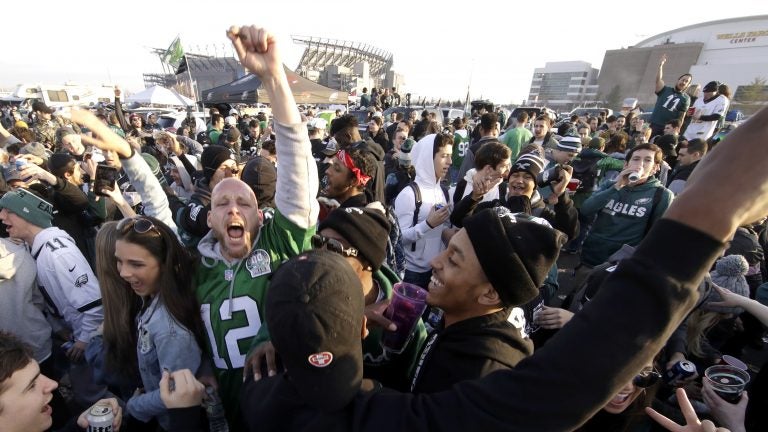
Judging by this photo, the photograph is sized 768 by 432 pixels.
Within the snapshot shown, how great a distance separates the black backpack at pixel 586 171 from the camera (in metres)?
5.70

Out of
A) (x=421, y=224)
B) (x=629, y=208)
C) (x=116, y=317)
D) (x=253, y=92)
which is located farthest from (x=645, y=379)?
(x=253, y=92)

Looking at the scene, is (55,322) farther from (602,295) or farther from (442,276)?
(602,295)

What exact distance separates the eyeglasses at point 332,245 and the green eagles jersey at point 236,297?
0.22 ft

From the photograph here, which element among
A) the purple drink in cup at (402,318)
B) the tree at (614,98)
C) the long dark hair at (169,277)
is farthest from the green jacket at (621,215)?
the tree at (614,98)

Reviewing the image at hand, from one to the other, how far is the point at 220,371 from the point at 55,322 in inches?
72.4

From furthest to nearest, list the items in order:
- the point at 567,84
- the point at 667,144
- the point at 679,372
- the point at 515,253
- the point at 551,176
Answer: the point at 567,84, the point at 667,144, the point at 551,176, the point at 679,372, the point at 515,253

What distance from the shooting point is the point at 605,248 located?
4.02 metres

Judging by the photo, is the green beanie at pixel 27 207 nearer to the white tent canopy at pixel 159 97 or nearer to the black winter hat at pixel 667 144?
the black winter hat at pixel 667 144

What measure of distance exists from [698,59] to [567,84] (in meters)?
26.8

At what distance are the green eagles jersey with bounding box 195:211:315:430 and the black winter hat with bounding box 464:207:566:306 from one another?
107cm

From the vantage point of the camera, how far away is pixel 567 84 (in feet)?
292

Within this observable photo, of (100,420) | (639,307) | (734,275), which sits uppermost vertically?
(639,307)

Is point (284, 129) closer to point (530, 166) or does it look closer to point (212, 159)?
point (212, 159)

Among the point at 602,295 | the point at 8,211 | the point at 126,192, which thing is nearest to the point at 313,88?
the point at 126,192
